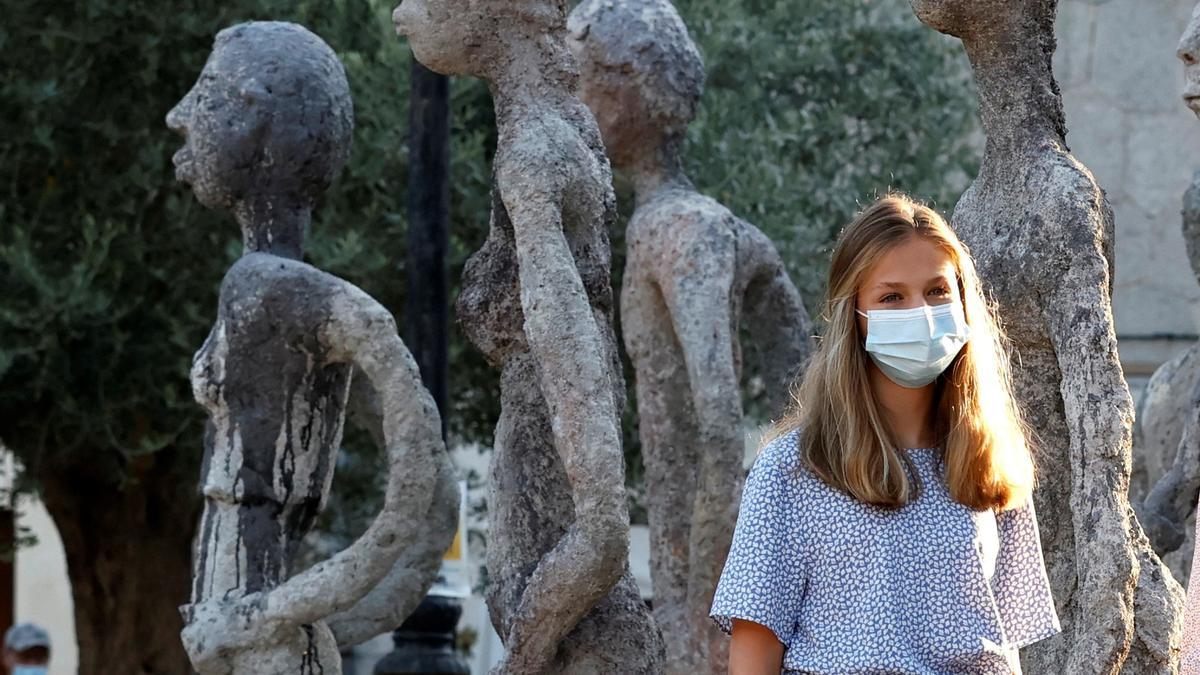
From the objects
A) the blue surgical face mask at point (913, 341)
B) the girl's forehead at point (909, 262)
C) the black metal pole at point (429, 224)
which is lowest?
the blue surgical face mask at point (913, 341)

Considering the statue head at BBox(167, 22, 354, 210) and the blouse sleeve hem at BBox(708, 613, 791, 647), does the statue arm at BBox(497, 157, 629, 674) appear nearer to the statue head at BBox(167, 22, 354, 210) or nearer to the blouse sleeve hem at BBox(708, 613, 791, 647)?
the statue head at BBox(167, 22, 354, 210)

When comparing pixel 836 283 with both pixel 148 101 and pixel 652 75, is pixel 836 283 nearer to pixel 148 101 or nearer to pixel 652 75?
pixel 652 75

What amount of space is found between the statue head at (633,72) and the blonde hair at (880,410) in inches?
110

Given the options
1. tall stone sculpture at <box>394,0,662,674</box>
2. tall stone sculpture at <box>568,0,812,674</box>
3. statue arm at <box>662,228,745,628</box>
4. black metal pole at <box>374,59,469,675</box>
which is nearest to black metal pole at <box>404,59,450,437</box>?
black metal pole at <box>374,59,469,675</box>

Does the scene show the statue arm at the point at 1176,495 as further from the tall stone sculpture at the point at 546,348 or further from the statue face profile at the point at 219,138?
the statue face profile at the point at 219,138

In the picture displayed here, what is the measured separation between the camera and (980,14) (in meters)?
5.21

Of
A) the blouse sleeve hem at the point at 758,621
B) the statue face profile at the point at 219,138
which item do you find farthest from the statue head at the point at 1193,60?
the statue face profile at the point at 219,138

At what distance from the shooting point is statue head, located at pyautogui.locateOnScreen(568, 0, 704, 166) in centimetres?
658

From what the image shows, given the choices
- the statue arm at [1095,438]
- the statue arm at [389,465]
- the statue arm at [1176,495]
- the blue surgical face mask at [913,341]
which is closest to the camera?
the blue surgical face mask at [913,341]

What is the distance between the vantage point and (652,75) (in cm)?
659

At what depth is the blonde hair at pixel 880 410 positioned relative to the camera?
11.8ft

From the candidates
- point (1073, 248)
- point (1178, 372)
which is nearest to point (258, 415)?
point (1073, 248)

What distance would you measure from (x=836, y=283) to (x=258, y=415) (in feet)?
7.46

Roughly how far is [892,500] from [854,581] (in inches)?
5.6
